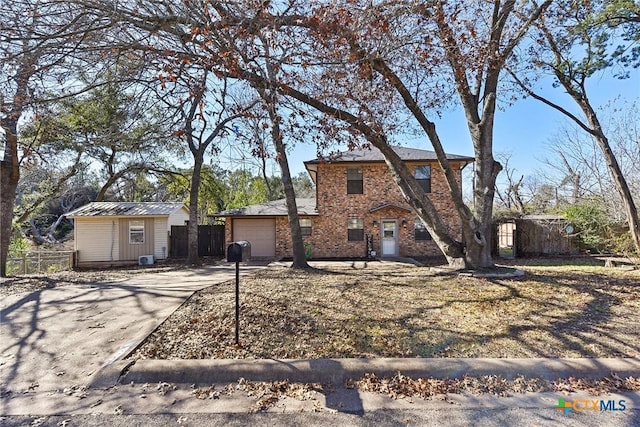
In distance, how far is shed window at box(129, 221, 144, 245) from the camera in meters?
16.3

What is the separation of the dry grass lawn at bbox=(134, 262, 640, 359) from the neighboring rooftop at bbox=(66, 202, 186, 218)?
11.3 metres

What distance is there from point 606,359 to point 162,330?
525 cm

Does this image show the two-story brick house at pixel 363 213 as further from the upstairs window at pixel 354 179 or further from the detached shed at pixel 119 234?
the detached shed at pixel 119 234

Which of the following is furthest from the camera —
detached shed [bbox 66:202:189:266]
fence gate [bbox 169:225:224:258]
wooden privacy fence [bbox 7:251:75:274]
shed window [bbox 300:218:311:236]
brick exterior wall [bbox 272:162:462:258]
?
fence gate [bbox 169:225:224:258]

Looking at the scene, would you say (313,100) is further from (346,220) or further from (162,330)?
(346,220)

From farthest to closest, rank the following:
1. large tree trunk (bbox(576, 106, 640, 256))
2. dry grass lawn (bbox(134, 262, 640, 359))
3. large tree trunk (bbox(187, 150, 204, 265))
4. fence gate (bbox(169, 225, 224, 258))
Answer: fence gate (bbox(169, 225, 224, 258)) < large tree trunk (bbox(187, 150, 204, 265)) < large tree trunk (bbox(576, 106, 640, 256)) < dry grass lawn (bbox(134, 262, 640, 359))

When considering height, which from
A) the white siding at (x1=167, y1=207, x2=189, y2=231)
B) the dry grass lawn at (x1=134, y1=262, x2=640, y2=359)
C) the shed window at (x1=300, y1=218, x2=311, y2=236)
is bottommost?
the dry grass lawn at (x1=134, y1=262, x2=640, y2=359)

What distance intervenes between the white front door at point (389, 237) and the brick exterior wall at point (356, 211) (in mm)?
148

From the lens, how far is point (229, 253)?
3.84 meters

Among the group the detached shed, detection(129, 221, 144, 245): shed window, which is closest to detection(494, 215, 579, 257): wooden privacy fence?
the detached shed

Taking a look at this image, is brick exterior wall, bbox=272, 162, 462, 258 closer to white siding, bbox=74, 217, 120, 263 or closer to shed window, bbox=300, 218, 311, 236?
shed window, bbox=300, 218, 311, 236

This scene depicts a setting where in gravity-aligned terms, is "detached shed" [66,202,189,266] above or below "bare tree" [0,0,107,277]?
below

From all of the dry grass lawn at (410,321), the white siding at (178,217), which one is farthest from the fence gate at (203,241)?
the dry grass lawn at (410,321)

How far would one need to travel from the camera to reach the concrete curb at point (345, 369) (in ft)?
11.0
